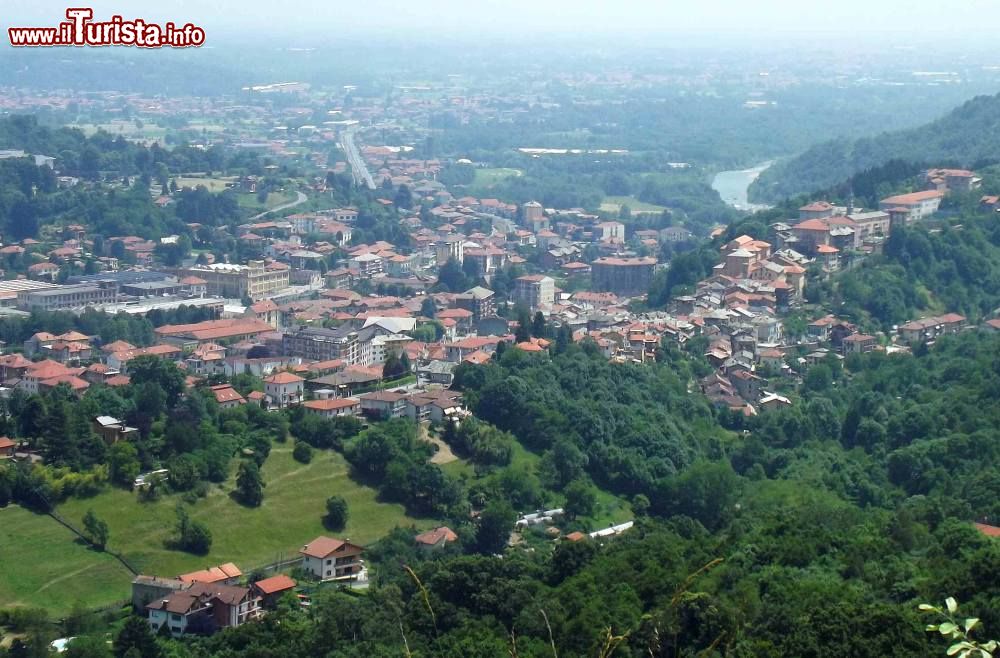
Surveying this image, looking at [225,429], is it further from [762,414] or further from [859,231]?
[859,231]

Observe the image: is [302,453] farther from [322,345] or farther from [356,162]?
[356,162]

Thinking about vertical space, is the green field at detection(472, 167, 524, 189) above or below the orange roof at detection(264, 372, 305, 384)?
below

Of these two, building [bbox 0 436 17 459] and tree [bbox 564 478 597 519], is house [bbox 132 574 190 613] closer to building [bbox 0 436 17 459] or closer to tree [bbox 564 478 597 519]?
building [bbox 0 436 17 459]

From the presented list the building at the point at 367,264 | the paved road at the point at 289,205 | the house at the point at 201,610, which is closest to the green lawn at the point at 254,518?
the house at the point at 201,610

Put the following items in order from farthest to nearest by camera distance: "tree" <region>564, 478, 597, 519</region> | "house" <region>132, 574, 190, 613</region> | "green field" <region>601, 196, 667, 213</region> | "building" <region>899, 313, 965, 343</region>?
"green field" <region>601, 196, 667, 213</region>
"building" <region>899, 313, 965, 343</region>
"tree" <region>564, 478, 597, 519</region>
"house" <region>132, 574, 190, 613</region>

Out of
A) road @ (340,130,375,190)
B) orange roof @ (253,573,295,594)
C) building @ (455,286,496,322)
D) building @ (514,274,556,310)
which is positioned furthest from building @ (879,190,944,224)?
road @ (340,130,375,190)

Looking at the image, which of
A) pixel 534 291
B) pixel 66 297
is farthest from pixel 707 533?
pixel 66 297
